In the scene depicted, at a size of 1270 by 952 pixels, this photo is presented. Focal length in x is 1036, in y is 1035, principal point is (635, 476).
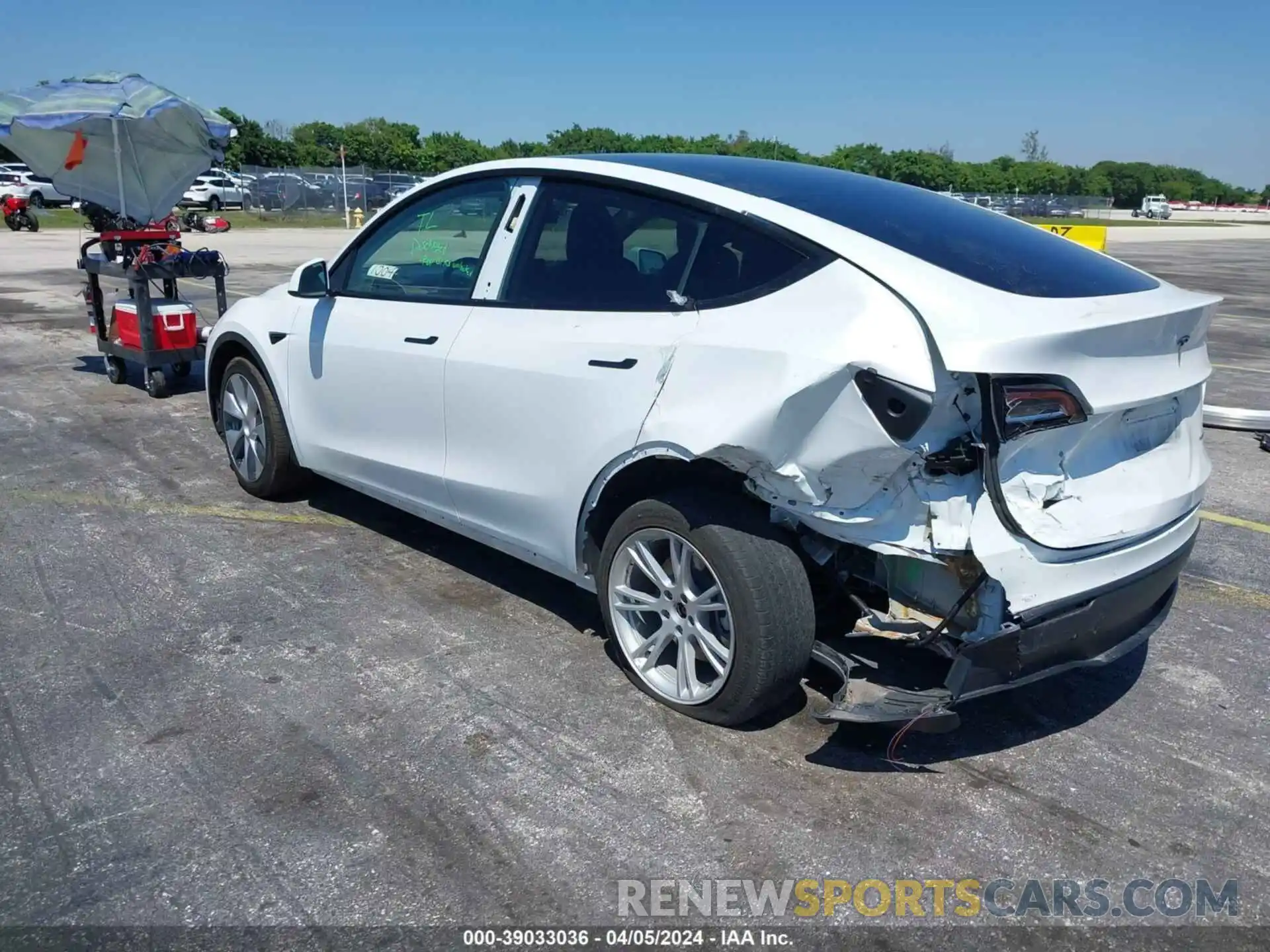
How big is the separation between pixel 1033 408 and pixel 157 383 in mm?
7312

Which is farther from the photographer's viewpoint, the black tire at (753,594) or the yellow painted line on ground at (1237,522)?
the yellow painted line on ground at (1237,522)

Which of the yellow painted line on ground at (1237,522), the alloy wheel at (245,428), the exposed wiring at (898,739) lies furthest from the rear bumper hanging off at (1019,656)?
the alloy wheel at (245,428)

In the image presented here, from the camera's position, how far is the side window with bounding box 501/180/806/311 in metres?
3.26

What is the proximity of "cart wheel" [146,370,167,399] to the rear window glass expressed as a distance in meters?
5.52

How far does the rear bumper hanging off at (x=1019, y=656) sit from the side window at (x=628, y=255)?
1.23 metres

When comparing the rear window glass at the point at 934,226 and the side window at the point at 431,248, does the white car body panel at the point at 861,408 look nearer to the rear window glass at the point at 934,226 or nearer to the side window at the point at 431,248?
the rear window glass at the point at 934,226

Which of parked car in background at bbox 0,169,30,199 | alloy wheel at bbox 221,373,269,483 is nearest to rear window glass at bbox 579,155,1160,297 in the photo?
alloy wheel at bbox 221,373,269,483

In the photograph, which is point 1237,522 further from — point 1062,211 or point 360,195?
point 1062,211

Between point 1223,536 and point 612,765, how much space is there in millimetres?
3833

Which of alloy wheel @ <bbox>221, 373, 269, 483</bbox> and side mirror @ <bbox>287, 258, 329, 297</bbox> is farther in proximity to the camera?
alloy wheel @ <bbox>221, 373, 269, 483</bbox>

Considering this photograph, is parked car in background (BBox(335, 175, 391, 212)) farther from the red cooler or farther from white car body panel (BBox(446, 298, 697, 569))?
white car body panel (BBox(446, 298, 697, 569))

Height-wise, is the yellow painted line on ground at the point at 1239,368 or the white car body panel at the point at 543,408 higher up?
the white car body panel at the point at 543,408

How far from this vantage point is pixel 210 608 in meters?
4.27

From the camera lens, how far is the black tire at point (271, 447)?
5.20 metres
